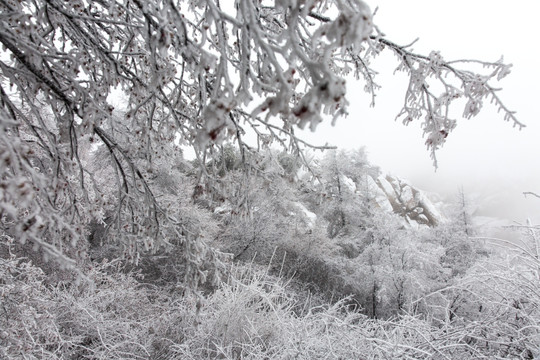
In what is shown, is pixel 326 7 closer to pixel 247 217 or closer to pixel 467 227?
pixel 247 217

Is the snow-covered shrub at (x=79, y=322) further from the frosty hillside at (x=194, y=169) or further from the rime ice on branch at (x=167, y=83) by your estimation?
the rime ice on branch at (x=167, y=83)

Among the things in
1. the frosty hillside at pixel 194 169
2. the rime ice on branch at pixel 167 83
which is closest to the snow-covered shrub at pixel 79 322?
the frosty hillside at pixel 194 169

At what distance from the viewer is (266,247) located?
10.4m

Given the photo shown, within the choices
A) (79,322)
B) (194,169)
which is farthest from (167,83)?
(79,322)

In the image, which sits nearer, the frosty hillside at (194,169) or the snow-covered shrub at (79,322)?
the frosty hillside at (194,169)

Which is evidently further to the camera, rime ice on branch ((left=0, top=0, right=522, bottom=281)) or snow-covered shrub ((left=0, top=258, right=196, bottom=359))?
snow-covered shrub ((left=0, top=258, right=196, bottom=359))

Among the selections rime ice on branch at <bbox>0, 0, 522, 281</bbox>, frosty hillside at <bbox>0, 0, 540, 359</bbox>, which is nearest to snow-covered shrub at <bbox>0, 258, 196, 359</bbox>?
frosty hillside at <bbox>0, 0, 540, 359</bbox>

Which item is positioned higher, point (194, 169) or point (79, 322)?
point (194, 169)

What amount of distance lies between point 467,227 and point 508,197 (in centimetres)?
5539

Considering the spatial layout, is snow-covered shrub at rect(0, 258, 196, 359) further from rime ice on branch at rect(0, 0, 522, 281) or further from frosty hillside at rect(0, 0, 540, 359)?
rime ice on branch at rect(0, 0, 522, 281)

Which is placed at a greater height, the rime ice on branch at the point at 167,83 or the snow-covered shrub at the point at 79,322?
the rime ice on branch at the point at 167,83

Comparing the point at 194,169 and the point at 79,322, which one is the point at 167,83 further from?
the point at 79,322

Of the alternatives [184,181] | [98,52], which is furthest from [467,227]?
[98,52]

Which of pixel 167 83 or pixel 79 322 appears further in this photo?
pixel 79 322
